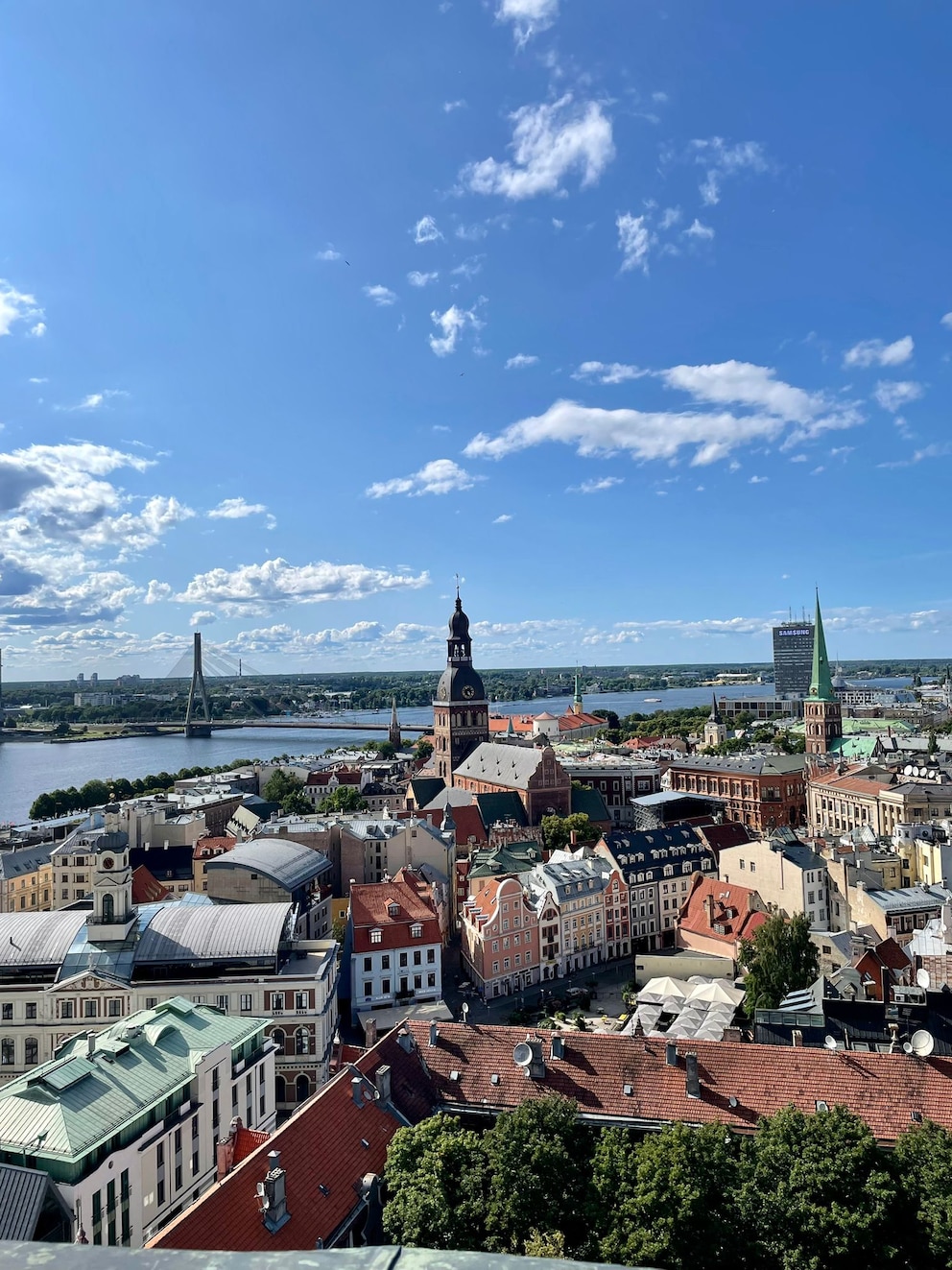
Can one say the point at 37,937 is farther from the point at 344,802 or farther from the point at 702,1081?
the point at 344,802

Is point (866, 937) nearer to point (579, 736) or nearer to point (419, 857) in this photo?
point (419, 857)

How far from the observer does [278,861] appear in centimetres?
3878

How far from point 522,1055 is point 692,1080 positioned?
370cm

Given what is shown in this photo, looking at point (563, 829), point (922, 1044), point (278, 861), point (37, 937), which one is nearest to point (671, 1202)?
point (922, 1044)

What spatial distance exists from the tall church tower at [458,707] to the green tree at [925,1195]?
58.8 m

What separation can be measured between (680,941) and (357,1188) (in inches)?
1025

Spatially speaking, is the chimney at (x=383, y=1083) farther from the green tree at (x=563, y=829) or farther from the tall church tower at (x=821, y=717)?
the tall church tower at (x=821, y=717)

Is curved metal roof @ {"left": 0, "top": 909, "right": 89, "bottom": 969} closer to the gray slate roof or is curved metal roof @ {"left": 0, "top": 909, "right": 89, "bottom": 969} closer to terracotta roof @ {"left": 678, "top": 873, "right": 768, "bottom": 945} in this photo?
terracotta roof @ {"left": 678, "top": 873, "right": 768, "bottom": 945}

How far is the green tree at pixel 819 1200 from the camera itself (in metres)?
13.6

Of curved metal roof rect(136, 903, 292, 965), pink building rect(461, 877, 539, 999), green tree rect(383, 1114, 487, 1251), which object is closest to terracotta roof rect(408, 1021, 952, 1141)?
green tree rect(383, 1114, 487, 1251)

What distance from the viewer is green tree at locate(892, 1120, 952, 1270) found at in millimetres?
13516

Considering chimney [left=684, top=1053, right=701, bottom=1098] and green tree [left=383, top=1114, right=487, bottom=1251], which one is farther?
chimney [left=684, top=1053, right=701, bottom=1098]

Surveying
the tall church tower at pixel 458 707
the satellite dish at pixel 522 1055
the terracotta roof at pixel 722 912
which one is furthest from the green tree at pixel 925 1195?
the tall church tower at pixel 458 707

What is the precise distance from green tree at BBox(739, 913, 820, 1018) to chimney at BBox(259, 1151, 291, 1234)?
59.6 ft
